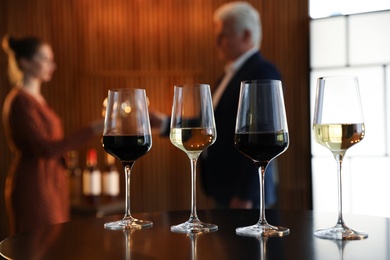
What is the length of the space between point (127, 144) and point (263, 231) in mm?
371

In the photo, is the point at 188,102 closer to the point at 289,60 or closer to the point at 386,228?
the point at 386,228

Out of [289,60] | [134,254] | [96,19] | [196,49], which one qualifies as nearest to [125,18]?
[96,19]

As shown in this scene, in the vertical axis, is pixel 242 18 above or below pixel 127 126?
above

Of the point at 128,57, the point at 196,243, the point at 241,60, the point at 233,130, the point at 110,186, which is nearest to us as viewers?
the point at 196,243

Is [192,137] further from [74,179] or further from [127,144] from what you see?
[74,179]

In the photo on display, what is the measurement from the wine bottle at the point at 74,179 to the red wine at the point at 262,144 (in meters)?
3.07

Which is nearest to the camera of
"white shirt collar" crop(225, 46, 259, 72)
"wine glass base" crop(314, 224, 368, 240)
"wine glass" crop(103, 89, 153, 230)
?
"wine glass base" crop(314, 224, 368, 240)

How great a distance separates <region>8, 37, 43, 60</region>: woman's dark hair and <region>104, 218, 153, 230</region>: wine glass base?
7.92 feet

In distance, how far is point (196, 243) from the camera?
1.04 meters

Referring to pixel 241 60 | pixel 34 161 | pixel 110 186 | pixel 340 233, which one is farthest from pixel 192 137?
pixel 110 186

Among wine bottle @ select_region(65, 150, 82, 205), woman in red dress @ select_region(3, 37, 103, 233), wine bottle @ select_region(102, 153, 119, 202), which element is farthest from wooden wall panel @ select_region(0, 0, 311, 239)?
woman in red dress @ select_region(3, 37, 103, 233)

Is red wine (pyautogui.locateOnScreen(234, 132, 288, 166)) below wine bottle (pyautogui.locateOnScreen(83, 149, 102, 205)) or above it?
above

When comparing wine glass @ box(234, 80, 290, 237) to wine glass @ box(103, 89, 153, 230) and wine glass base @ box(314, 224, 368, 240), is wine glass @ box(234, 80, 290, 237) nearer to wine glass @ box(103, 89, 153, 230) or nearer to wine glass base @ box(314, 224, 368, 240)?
wine glass base @ box(314, 224, 368, 240)

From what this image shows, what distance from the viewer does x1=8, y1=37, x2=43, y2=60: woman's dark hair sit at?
3.49 m
